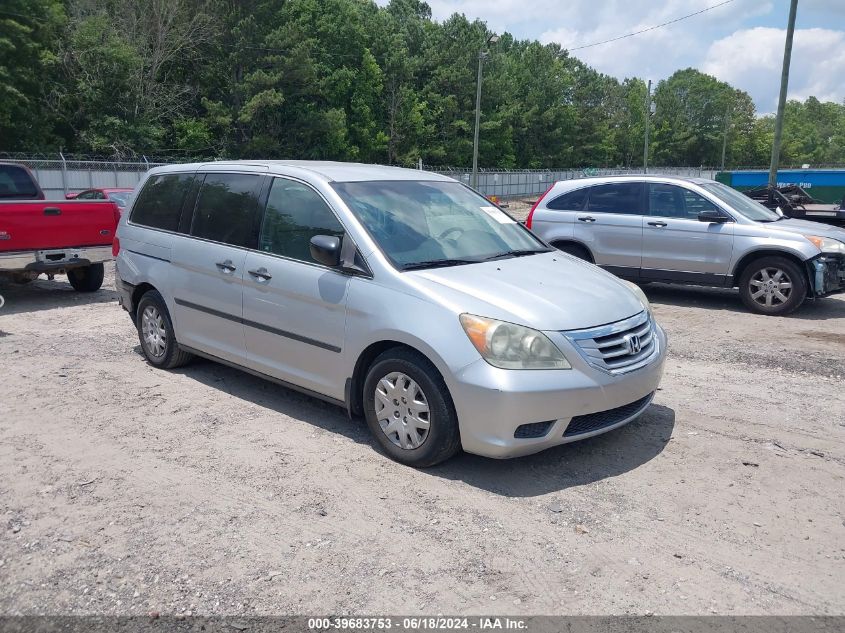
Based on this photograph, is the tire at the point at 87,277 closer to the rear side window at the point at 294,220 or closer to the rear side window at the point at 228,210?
the rear side window at the point at 228,210

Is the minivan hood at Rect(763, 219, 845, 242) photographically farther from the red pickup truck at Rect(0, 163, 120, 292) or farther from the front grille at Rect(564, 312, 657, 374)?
the red pickup truck at Rect(0, 163, 120, 292)

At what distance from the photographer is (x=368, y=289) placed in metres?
4.79

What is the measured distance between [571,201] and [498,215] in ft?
18.0

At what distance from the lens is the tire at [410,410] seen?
14.4 feet

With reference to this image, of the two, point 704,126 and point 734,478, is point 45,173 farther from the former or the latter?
point 704,126

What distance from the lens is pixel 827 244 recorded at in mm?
9477

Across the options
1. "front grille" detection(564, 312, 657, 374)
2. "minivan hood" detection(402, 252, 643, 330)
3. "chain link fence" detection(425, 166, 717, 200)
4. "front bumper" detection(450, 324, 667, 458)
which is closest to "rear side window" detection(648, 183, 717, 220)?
"minivan hood" detection(402, 252, 643, 330)

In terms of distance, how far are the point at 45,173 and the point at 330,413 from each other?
26017 mm

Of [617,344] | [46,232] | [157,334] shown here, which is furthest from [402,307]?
[46,232]

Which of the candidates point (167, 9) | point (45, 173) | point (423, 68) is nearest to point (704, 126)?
point (423, 68)

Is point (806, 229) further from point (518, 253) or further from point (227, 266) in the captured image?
point (227, 266)

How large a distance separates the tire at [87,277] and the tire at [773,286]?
30.1ft

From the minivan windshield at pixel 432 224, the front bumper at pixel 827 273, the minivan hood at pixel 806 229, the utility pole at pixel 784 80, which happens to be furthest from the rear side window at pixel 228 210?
the utility pole at pixel 784 80

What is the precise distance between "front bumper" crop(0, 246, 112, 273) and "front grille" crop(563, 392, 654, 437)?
308 inches
